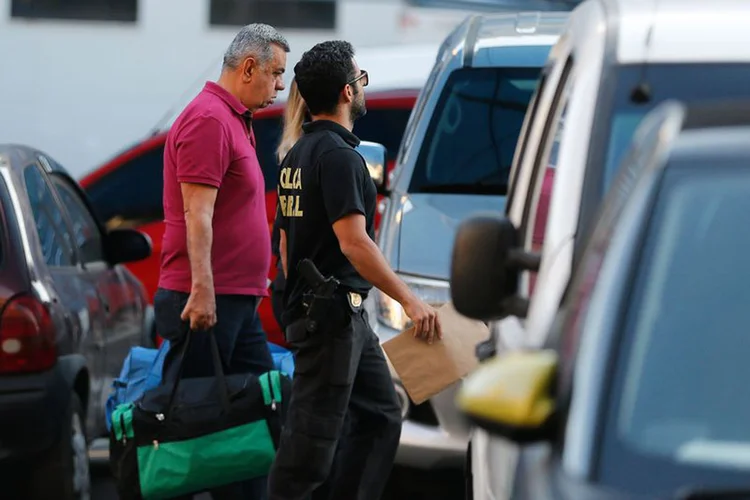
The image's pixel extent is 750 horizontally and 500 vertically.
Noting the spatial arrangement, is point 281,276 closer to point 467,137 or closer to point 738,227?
point 467,137

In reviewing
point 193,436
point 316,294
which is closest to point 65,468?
point 193,436

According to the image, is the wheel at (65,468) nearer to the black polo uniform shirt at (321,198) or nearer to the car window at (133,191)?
the black polo uniform shirt at (321,198)

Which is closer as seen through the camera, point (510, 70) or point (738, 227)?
point (738, 227)

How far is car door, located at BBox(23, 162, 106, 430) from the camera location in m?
7.64

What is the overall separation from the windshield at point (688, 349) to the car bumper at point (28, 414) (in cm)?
415

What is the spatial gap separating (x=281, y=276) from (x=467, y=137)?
4.83 feet

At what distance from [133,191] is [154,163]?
0.23 meters

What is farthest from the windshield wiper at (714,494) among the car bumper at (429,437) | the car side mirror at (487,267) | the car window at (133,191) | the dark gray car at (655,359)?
the car window at (133,191)

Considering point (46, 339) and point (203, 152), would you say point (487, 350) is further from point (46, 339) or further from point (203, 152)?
point (46, 339)

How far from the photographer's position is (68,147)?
1551 centimetres

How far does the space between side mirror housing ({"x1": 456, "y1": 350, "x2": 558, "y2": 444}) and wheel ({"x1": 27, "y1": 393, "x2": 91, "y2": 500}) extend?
4.21 metres

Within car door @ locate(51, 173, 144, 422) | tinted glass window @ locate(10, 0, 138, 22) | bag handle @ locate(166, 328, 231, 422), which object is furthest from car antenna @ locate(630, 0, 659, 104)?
tinted glass window @ locate(10, 0, 138, 22)

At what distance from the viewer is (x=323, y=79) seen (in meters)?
6.48

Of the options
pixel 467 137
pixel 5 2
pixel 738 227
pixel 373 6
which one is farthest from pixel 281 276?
pixel 5 2
